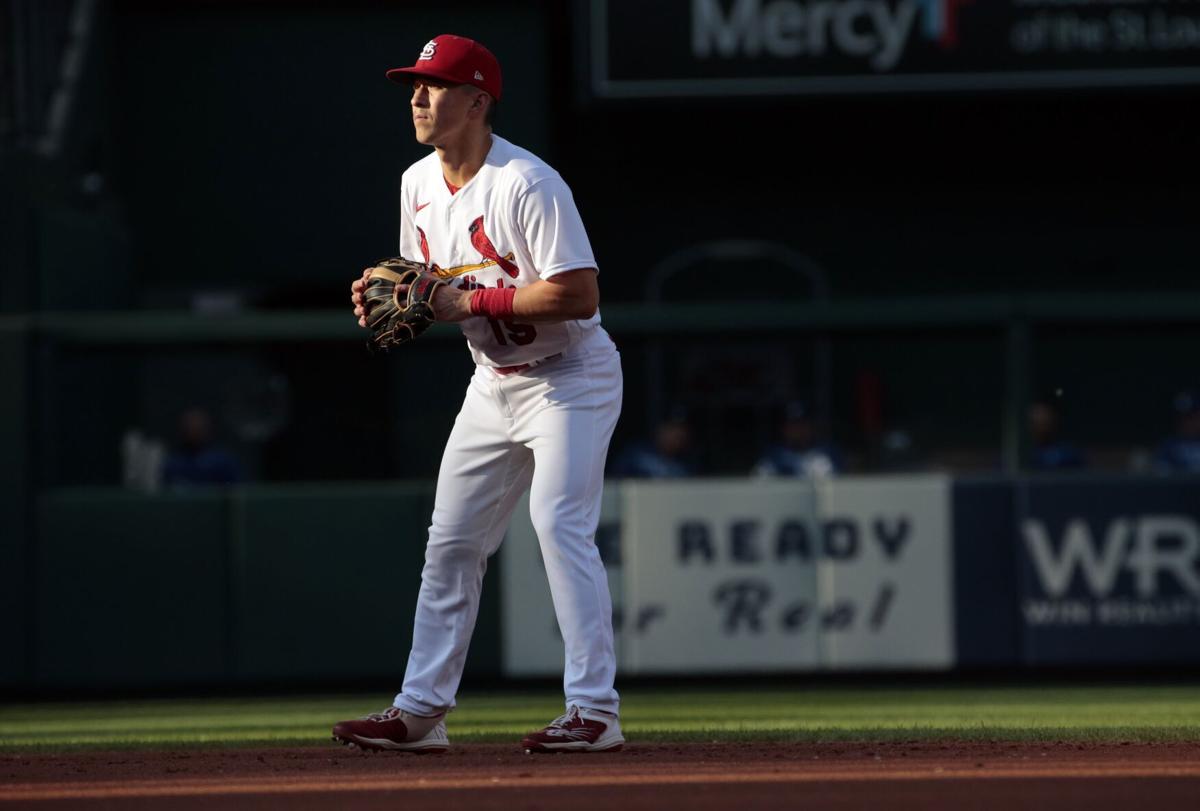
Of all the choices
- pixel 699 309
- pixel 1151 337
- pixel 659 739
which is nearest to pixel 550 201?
pixel 659 739

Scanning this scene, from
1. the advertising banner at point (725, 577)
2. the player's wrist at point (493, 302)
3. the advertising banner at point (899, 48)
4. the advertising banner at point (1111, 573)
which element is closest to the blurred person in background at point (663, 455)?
the advertising banner at point (725, 577)

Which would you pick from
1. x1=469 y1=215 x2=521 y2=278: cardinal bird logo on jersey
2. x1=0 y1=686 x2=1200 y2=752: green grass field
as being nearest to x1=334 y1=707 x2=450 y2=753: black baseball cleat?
x1=0 y1=686 x2=1200 y2=752: green grass field

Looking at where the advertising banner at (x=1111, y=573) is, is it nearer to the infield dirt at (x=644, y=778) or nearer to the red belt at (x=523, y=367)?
the infield dirt at (x=644, y=778)

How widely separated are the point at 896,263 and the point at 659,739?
8826mm

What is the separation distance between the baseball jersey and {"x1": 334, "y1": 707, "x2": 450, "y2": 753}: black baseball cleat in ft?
3.18

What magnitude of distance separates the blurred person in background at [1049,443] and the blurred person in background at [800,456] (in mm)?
946

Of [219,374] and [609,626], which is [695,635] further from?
[609,626]

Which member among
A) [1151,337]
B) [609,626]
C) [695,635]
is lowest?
[695,635]

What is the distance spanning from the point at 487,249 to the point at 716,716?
2801 mm

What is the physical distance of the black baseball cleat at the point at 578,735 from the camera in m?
4.87

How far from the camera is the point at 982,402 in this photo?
9195 millimetres

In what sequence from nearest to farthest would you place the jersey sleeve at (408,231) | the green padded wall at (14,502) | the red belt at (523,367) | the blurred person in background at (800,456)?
the red belt at (523,367) → the jersey sleeve at (408,231) → the green padded wall at (14,502) → the blurred person in background at (800,456)

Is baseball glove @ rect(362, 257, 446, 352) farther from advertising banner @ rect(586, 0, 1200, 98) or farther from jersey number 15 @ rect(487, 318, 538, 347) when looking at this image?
advertising banner @ rect(586, 0, 1200, 98)

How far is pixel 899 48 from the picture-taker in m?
11.9
